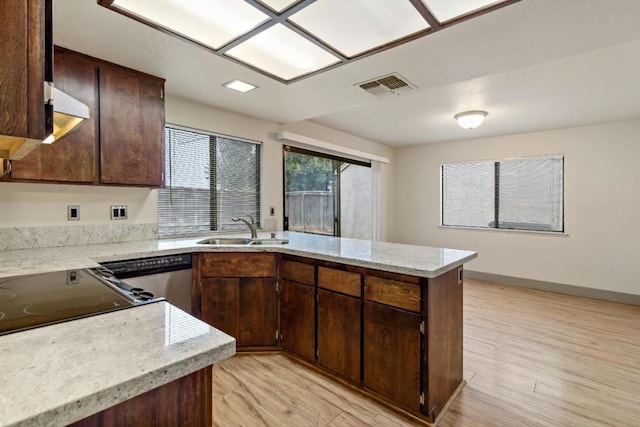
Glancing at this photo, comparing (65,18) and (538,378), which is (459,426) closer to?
(538,378)

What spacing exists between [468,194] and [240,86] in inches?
171

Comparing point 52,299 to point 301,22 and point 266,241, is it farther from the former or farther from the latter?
point 266,241

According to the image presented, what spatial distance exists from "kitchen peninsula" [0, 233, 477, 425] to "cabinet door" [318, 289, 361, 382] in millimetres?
12

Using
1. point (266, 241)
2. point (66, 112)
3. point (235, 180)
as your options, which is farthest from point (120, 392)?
point (235, 180)

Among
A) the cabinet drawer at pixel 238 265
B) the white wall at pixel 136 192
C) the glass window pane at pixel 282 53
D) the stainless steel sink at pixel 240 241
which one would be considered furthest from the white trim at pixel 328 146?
the cabinet drawer at pixel 238 265

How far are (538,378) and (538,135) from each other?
379 cm

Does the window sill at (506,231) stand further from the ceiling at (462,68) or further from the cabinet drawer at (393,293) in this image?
the cabinet drawer at (393,293)

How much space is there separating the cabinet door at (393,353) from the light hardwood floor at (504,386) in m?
0.13

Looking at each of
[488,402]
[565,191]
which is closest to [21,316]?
[488,402]

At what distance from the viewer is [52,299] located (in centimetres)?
111

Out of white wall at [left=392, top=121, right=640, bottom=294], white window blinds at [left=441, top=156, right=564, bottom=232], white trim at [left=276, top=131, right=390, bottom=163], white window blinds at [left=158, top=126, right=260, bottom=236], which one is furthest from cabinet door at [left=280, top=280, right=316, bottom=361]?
white window blinds at [left=441, top=156, right=564, bottom=232]

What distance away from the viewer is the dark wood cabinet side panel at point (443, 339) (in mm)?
1770

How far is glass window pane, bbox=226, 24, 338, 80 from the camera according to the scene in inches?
78.2

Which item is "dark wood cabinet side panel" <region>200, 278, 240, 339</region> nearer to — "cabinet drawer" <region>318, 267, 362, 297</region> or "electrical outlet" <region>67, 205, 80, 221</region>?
"cabinet drawer" <region>318, 267, 362, 297</region>
